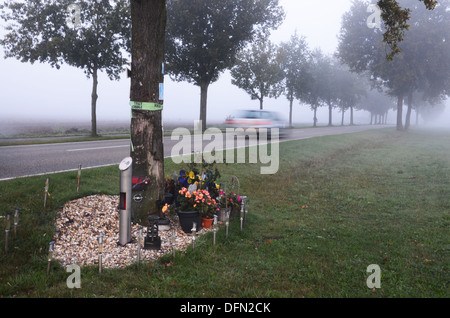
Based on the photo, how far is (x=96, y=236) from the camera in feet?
15.8

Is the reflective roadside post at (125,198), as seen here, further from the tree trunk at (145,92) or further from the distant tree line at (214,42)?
the distant tree line at (214,42)

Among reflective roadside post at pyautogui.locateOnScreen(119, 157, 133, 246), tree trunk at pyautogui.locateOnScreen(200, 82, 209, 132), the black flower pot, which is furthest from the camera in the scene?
tree trunk at pyautogui.locateOnScreen(200, 82, 209, 132)

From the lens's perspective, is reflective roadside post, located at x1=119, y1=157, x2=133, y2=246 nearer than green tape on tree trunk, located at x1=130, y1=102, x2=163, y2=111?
Yes

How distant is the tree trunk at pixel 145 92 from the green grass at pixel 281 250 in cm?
127

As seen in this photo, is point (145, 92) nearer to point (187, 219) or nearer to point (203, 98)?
point (187, 219)

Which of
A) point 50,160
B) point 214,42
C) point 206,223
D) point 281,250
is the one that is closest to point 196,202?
point 206,223

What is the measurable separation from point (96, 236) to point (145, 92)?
2303 millimetres

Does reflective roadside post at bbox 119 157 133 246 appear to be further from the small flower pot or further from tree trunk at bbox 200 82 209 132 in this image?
tree trunk at bbox 200 82 209 132

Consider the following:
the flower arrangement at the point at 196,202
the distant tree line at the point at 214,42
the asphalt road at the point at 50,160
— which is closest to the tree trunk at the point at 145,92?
the flower arrangement at the point at 196,202

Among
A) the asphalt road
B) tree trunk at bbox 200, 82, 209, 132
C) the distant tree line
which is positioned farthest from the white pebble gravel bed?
tree trunk at bbox 200, 82, 209, 132

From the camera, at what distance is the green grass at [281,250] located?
11.6 feet

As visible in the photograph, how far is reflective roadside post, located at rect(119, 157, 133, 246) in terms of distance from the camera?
4504mm

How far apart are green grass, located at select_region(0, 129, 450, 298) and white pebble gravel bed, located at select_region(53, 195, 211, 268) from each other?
0.19m

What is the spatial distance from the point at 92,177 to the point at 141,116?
308 cm
